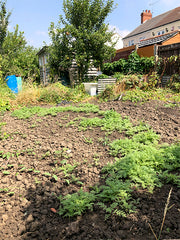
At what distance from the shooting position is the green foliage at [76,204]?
1.83 metres

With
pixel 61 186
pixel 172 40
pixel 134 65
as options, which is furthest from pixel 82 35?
pixel 61 186

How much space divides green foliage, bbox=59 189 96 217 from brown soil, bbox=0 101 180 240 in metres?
0.07

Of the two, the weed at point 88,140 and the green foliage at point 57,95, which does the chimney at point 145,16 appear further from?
the weed at point 88,140

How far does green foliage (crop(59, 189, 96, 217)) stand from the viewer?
183 cm

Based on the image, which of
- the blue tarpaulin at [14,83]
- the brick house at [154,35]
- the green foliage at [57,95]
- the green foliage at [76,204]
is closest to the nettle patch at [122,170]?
the green foliage at [76,204]

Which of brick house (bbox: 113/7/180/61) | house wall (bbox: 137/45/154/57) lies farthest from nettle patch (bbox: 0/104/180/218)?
house wall (bbox: 137/45/154/57)

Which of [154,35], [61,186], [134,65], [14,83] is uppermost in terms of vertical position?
[154,35]

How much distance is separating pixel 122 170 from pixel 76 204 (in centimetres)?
81

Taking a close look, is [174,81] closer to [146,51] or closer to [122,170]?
[146,51]

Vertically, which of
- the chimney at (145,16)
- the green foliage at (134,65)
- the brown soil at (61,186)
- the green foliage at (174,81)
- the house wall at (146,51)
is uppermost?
the chimney at (145,16)

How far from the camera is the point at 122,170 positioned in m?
2.41

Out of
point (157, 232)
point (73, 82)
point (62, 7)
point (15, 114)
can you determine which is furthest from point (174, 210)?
point (62, 7)

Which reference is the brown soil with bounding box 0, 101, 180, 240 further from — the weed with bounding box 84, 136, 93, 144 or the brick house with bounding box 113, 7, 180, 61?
the brick house with bounding box 113, 7, 180, 61

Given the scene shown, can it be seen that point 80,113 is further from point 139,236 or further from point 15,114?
point 139,236
